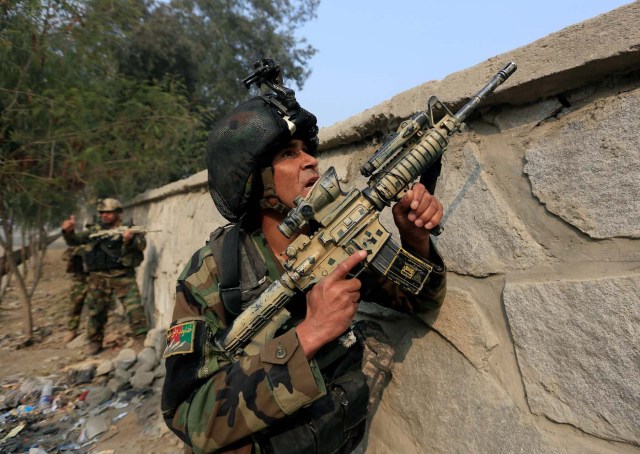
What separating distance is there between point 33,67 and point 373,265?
602 cm

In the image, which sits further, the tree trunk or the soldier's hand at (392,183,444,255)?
the tree trunk

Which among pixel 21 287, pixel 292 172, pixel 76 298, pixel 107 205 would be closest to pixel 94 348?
pixel 76 298

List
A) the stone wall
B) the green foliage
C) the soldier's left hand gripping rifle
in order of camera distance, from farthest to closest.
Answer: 1. the green foliage
2. the soldier's left hand gripping rifle
3. the stone wall

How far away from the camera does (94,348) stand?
5641 mm

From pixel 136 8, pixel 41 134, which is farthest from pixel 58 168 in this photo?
pixel 136 8

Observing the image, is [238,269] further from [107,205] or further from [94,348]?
[107,205]

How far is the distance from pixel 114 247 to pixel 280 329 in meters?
5.55

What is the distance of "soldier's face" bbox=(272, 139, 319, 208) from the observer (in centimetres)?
164

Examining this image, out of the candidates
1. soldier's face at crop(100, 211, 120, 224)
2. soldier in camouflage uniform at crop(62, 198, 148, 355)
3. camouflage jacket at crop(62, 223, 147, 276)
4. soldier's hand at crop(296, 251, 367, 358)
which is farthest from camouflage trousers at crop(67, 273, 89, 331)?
soldier's hand at crop(296, 251, 367, 358)

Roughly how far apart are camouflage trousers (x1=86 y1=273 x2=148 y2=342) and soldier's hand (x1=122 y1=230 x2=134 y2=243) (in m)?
0.62

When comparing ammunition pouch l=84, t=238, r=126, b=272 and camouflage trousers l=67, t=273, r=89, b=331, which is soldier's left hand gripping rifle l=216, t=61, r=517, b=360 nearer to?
ammunition pouch l=84, t=238, r=126, b=272

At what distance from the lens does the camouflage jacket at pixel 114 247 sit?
6.14m

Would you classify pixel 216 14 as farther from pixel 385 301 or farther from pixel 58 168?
pixel 385 301

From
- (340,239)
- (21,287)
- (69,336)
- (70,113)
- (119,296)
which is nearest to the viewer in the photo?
(340,239)
